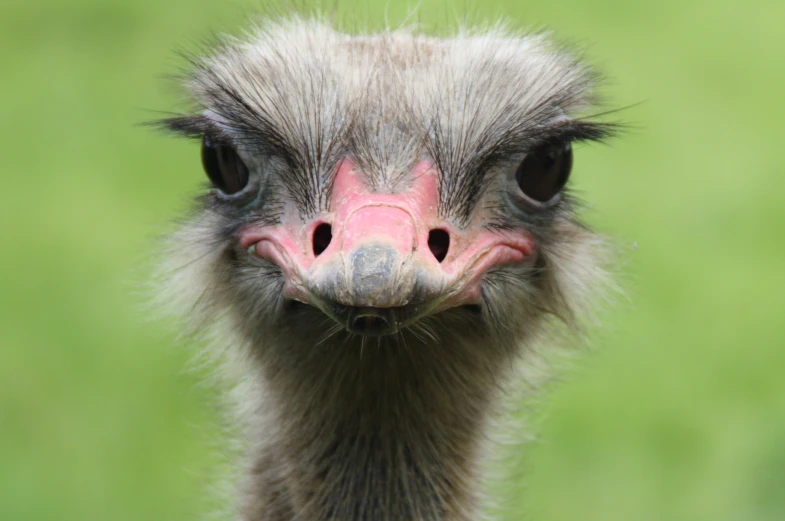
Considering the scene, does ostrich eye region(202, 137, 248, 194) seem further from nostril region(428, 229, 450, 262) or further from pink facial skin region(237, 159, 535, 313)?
nostril region(428, 229, 450, 262)

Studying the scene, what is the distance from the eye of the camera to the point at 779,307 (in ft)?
14.6

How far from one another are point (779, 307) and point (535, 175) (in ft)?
7.95

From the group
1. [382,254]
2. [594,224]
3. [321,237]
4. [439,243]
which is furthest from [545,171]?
[594,224]

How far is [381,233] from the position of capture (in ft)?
6.06

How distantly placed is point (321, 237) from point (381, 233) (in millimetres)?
184

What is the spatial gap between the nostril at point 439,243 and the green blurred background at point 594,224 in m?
0.80

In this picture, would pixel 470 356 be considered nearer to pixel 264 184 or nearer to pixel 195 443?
pixel 264 184

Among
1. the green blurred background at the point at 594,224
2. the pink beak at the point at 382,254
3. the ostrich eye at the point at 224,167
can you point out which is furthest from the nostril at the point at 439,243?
the green blurred background at the point at 594,224

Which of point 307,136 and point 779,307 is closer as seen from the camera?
point 307,136

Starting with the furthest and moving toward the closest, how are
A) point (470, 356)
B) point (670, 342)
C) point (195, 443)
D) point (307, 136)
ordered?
1. point (670, 342)
2. point (195, 443)
3. point (470, 356)
4. point (307, 136)

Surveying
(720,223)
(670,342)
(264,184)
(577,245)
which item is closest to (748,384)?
(670,342)

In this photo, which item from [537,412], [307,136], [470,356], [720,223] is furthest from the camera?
[720,223]

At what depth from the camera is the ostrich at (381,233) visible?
2.04m

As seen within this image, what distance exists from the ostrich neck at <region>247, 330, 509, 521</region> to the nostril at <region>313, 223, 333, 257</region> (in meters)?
0.26
